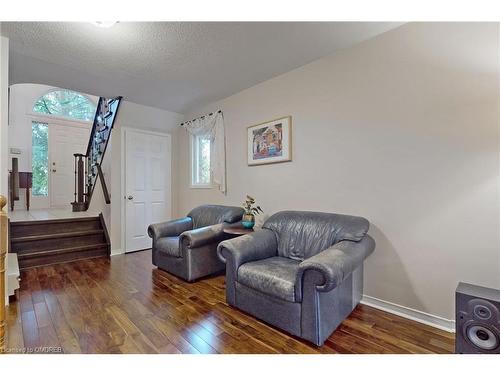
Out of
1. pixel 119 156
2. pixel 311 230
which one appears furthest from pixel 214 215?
pixel 119 156

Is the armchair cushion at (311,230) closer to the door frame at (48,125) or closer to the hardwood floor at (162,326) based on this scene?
the hardwood floor at (162,326)

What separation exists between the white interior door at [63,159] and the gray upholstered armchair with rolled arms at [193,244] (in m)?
4.41

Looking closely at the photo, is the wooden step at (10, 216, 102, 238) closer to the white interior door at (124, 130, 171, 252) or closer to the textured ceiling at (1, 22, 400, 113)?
the white interior door at (124, 130, 171, 252)

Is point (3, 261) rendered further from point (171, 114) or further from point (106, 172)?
point (171, 114)

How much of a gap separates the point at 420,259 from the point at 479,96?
1.29 metres

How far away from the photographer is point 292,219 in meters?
2.48

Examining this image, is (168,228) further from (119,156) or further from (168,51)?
(168,51)

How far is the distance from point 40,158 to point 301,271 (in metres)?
6.91

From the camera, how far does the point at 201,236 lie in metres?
2.73

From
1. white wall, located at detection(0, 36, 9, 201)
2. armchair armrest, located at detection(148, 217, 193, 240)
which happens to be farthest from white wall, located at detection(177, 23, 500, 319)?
white wall, located at detection(0, 36, 9, 201)

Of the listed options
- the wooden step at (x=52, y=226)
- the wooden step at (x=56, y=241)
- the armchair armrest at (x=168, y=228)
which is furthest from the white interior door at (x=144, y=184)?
the armchair armrest at (x=168, y=228)

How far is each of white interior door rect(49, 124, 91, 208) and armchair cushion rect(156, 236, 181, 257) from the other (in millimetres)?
4484

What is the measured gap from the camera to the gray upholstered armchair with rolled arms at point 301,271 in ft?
5.19
